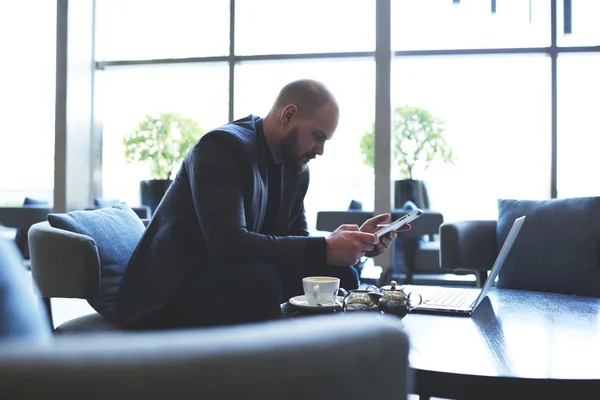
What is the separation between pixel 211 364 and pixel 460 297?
1.48 metres

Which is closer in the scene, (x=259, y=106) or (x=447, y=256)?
(x=447, y=256)

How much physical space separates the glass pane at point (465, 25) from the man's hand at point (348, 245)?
3.80 m

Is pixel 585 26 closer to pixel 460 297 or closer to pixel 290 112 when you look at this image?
pixel 290 112

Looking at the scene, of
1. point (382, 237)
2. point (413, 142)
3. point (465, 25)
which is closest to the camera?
point (382, 237)

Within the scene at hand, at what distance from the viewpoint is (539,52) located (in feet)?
16.0

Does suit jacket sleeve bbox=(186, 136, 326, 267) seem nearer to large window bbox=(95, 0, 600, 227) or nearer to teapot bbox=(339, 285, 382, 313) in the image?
teapot bbox=(339, 285, 382, 313)

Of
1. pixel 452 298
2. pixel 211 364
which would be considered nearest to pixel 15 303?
pixel 211 364

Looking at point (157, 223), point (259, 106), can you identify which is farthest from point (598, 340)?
point (259, 106)

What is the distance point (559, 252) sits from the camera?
2.28 metres

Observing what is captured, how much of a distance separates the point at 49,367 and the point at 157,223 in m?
1.49

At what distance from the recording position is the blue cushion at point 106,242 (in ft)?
5.33

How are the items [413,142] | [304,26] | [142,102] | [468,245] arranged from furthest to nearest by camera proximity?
[142,102] < [304,26] < [413,142] < [468,245]

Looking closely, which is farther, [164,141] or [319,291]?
[164,141]

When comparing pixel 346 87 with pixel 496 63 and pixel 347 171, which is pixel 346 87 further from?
pixel 496 63
